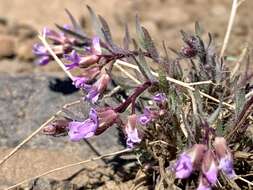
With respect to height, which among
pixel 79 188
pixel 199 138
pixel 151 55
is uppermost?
pixel 151 55

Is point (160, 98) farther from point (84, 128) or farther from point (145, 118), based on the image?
point (84, 128)

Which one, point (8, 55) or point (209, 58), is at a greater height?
point (209, 58)

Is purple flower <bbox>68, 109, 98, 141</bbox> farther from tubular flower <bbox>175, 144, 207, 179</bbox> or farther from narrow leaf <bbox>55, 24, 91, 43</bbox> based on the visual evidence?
narrow leaf <bbox>55, 24, 91, 43</bbox>

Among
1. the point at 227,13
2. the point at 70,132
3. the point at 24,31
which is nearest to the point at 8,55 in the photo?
the point at 24,31

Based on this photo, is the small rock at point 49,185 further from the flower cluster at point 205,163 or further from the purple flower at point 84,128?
the flower cluster at point 205,163

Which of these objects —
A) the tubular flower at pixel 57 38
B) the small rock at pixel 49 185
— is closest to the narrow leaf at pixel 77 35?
the tubular flower at pixel 57 38

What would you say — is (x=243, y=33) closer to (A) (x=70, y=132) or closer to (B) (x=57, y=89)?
(B) (x=57, y=89)

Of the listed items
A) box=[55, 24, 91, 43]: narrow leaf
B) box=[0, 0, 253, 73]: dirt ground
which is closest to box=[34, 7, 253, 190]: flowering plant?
box=[55, 24, 91, 43]: narrow leaf
